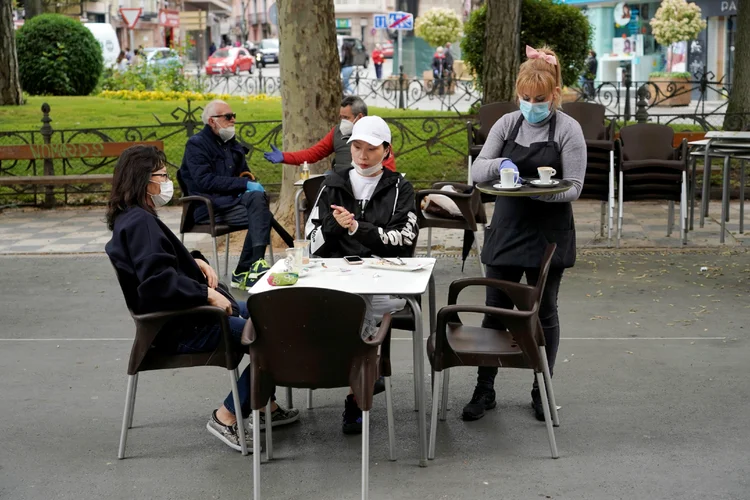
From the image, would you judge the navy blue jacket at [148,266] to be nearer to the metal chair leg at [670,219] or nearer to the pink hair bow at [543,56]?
the pink hair bow at [543,56]

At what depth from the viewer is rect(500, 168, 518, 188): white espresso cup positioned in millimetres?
5242

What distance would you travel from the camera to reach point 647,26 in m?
39.3

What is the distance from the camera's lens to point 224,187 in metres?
8.69

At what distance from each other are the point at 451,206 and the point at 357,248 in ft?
10.1

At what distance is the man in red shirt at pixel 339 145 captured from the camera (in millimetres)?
8773

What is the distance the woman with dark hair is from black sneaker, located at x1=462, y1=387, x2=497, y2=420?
3.70ft

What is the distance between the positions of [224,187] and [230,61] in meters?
40.9

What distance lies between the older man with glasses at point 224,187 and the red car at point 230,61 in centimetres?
3849

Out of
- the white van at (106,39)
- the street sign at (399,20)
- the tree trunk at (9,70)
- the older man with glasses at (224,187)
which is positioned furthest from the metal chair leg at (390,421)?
the white van at (106,39)

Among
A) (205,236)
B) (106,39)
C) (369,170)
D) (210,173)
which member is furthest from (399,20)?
(369,170)

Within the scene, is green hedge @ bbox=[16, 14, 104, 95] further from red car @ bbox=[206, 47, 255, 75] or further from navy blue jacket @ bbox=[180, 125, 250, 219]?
red car @ bbox=[206, 47, 255, 75]

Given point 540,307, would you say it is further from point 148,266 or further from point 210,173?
point 210,173

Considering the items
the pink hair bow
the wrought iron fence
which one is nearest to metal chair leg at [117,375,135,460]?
the pink hair bow

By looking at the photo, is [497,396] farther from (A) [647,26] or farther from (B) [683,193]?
(A) [647,26]
